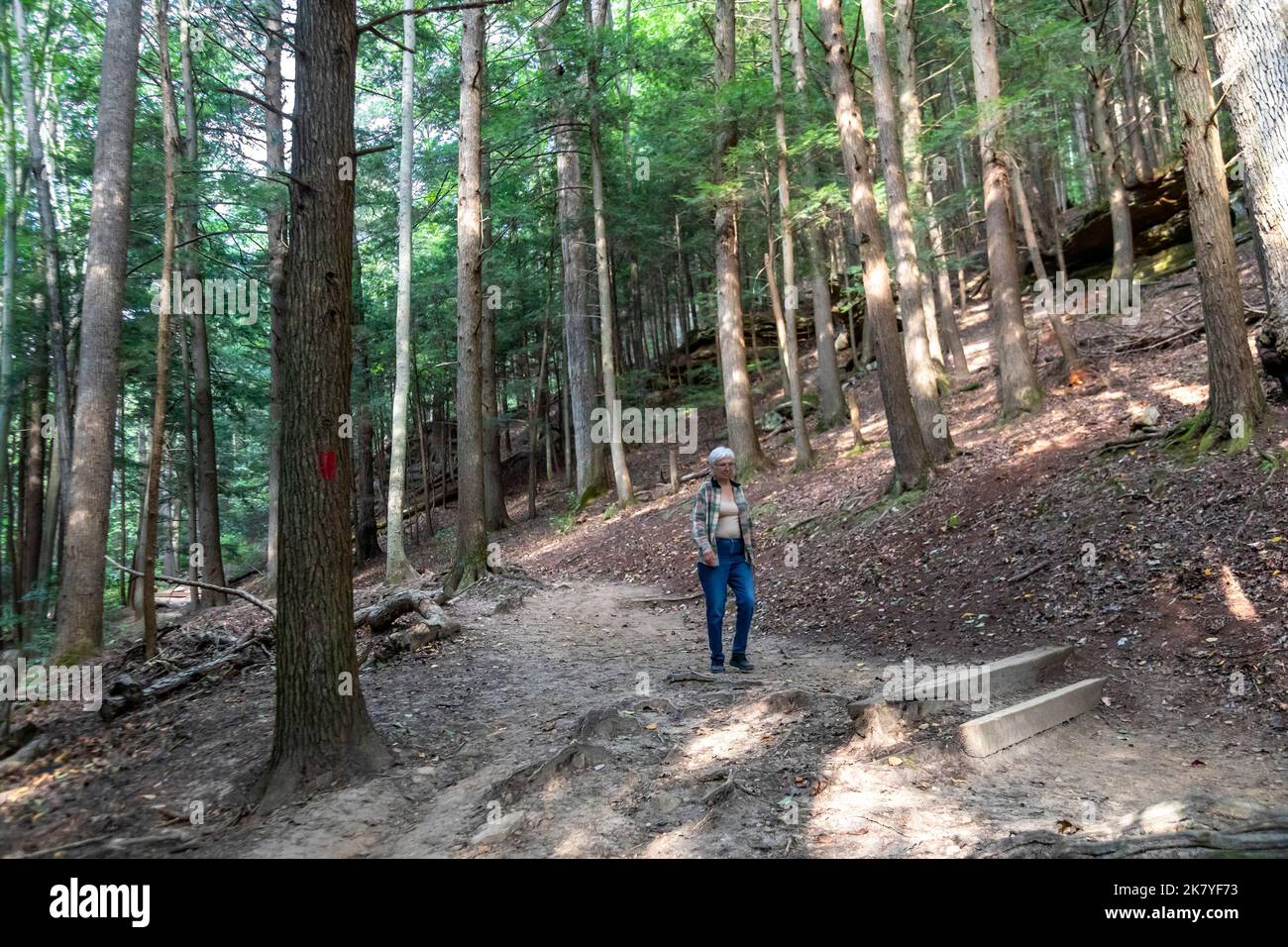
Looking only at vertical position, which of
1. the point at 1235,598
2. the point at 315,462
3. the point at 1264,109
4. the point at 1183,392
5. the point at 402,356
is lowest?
the point at 1235,598

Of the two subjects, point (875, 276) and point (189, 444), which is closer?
point (875, 276)

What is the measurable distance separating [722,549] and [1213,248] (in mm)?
6317

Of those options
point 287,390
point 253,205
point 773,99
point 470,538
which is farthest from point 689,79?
point 287,390

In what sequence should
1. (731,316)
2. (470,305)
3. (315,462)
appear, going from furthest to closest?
(731,316), (470,305), (315,462)

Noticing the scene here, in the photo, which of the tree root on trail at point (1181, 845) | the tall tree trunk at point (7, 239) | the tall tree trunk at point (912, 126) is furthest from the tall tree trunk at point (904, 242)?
the tall tree trunk at point (7, 239)

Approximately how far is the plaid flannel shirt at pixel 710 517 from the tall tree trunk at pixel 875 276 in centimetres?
513

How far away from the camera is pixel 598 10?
2017cm

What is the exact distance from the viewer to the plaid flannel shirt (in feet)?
22.2

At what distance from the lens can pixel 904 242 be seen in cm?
1249

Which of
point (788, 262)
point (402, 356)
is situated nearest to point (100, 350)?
point (402, 356)

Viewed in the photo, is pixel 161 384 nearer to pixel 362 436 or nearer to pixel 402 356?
pixel 402 356

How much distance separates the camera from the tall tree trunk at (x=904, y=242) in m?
12.1
